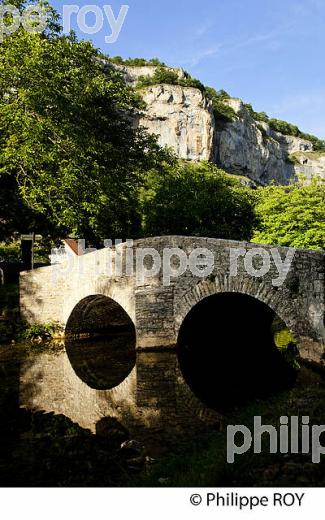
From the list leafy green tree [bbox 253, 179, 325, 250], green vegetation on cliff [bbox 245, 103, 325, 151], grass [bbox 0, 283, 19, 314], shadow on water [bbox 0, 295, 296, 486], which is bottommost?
shadow on water [bbox 0, 295, 296, 486]

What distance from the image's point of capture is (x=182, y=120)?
345ft

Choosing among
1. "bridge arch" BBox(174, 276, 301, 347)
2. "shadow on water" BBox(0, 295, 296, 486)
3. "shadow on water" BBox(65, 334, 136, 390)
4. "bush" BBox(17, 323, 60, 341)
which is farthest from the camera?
"bush" BBox(17, 323, 60, 341)

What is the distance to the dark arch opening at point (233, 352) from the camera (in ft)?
33.4

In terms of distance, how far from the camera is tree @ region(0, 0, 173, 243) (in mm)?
15430

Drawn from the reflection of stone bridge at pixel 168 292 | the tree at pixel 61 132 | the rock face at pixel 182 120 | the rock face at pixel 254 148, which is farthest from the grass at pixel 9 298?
the rock face at pixel 254 148

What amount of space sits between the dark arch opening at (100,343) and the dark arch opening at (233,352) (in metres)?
1.95

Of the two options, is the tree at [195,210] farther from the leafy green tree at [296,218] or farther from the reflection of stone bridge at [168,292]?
the reflection of stone bridge at [168,292]

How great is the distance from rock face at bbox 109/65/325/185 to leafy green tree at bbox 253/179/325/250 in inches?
2786

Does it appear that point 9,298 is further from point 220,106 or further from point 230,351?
point 220,106

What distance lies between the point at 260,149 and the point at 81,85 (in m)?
115

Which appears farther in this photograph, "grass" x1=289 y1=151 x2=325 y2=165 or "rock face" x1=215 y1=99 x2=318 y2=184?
"grass" x1=289 y1=151 x2=325 y2=165

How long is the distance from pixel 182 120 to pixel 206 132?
696 cm

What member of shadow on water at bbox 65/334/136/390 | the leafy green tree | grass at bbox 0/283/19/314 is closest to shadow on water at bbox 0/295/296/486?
shadow on water at bbox 65/334/136/390

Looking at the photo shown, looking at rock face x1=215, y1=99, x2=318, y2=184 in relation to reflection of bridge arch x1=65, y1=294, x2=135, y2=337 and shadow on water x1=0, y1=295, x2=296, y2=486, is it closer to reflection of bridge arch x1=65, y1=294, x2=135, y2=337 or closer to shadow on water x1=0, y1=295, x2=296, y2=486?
reflection of bridge arch x1=65, y1=294, x2=135, y2=337
